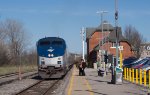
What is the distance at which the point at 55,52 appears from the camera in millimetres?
39094

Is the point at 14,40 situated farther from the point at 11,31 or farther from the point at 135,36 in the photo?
the point at 135,36

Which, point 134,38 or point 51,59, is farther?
point 134,38

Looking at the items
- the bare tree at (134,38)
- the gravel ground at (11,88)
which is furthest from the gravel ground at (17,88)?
the bare tree at (134,38)

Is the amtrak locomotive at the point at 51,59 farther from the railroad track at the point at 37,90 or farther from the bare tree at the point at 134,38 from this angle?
the bare tree at the point at 134,38

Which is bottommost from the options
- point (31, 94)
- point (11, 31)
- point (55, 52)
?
point (31, 94)

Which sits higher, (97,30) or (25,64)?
(97,30)

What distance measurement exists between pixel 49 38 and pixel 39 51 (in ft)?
6.23

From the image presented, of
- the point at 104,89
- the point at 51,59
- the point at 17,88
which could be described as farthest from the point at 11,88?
the point at 51,59

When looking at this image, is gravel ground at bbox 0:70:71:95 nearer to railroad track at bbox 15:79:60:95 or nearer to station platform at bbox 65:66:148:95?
railroad track at bbox 15:79:60:95

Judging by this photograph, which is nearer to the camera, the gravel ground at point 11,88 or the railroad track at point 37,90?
the railroad track at point 37,90

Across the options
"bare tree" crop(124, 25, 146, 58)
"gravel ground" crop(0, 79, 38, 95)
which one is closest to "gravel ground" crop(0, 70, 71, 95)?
"gravel ground" crop(0, 79, 38, 95)

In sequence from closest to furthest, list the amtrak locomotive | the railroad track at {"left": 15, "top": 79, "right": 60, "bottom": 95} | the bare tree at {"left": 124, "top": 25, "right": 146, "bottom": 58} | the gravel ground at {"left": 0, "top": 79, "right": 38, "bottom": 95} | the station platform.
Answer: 1. the station platform
2. the railroad track at {"left": 15, "top": 79, "right": 60, "bottom": 95}
3. the gravel ground at {"left": 0, "top": 79, "right": 38, "bottom": 95}
4. the amtrak locomotive
5. the bare tree at {"left": 124, "top": 25, "right": 146, "bottom": 58}

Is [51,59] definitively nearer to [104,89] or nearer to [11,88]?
[11,88]

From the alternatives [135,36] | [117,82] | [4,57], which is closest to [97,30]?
[135,36]
